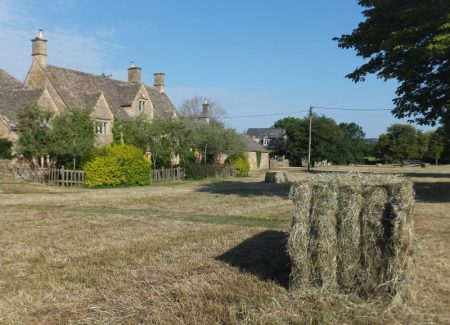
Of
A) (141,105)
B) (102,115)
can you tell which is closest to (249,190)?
(102,115)

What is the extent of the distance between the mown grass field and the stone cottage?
73.6ft

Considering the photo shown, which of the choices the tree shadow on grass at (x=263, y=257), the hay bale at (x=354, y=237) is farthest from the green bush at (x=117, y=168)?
the hay bale at (x=354, y=237)

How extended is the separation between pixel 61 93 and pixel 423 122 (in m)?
30.5

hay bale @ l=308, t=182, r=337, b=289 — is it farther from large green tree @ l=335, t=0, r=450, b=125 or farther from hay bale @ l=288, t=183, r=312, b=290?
large green tree @ l=335, t=0, r=450, b=125

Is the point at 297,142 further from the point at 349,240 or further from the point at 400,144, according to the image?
the point at 349,240

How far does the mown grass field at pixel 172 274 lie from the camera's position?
232 inches

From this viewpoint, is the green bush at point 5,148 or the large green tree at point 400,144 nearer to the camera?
the green bush at point 5,148

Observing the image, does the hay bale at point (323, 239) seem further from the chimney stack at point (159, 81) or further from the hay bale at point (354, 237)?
the chimney stack at point (159, 81)

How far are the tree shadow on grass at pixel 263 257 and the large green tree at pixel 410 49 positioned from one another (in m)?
11.3

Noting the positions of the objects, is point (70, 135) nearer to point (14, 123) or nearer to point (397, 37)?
point (14, 123)

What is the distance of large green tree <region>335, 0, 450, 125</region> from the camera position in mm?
18625

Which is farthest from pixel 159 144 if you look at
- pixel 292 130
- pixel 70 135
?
pixel 292 130

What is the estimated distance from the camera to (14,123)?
116 feet

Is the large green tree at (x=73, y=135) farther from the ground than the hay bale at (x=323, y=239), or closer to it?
farther from the ground
